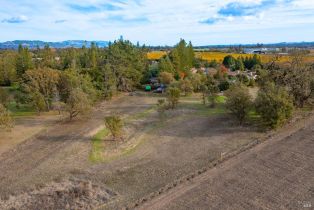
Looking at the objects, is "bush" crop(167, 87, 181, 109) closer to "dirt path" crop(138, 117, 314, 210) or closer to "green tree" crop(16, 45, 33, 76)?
"dirt path" crop(138, 117, 314, 210)

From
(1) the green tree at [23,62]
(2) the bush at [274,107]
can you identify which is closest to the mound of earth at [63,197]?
(2) the bush at [274,107]

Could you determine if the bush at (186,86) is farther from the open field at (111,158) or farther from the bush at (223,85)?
the open field at (111,158)

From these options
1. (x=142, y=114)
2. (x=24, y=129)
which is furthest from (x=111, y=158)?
(x=142, y=114)

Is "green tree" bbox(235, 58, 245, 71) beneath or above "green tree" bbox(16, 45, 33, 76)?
beneath

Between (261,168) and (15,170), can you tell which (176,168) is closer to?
(261,168)

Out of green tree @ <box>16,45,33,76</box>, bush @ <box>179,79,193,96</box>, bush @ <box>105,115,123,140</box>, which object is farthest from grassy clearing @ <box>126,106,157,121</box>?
green tree @ <box>16,45,33,76</box>

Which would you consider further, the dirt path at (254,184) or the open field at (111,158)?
the open field at (111,158)

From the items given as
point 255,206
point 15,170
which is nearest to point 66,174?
point 15,170
